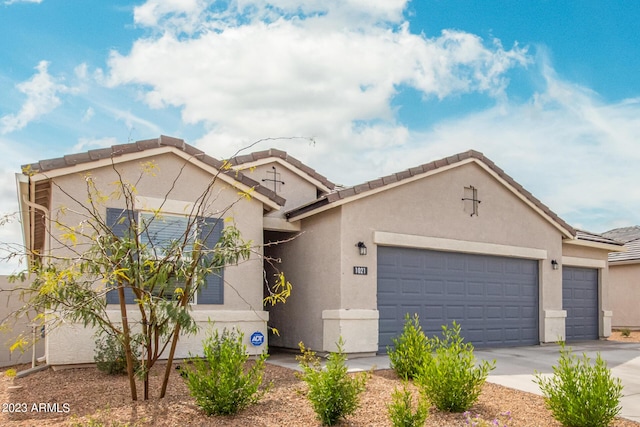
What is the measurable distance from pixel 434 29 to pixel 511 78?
2377 mm

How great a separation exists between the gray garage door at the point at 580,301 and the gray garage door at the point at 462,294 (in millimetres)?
2054

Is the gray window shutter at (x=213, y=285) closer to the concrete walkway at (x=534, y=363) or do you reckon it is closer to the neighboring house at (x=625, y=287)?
the concrete walkway at (x=534, y=363)

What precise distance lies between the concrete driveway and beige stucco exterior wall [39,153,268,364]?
15.4ft

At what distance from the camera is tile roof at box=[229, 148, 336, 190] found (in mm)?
15430

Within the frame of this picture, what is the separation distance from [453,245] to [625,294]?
38.7ft

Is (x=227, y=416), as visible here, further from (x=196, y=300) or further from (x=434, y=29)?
(x=434, y=29)

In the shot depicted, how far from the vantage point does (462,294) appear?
14.6 meters

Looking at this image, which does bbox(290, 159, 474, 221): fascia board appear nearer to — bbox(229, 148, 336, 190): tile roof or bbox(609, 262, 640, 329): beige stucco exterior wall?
bbox(229, 148, 336, 190): tile roof

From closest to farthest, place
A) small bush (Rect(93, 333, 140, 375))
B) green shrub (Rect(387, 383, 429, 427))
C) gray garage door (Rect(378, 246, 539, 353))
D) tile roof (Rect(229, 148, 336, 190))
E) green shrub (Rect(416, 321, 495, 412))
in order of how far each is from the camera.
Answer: green shrub (Rect(387, 383, 429, 427)) < green shrub (Rect(416, 321, 495, 412)) < small bush (Rect(93, 333, 140, 375)) < gray garage door (Rect(378, 246, 539, 353)) < tile roof (Rect(229, 148, 336, 190))

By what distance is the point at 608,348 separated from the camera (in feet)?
51.6

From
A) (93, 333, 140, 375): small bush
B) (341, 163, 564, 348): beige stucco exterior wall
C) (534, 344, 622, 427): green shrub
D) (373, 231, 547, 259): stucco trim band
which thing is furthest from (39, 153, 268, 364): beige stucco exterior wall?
(534, 344, 622, 427): green shrub

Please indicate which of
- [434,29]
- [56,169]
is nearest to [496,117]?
[434,29]

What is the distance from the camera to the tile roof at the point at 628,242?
891 inches

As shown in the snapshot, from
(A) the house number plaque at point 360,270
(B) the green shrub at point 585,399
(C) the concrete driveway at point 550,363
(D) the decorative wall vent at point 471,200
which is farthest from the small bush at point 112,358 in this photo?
(D) the decorative wall vent at point 471,200
